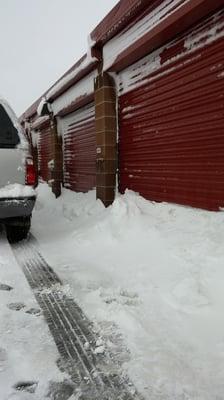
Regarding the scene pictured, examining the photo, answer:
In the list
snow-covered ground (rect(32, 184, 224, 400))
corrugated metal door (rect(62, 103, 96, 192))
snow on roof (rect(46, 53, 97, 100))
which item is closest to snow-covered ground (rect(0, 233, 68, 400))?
snow-covered ground (rect(32, 184, 224, 400))

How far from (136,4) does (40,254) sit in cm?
424

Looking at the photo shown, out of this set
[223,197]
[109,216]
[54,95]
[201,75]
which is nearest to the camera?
[223,197]

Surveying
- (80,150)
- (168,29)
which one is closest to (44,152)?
(80,150)

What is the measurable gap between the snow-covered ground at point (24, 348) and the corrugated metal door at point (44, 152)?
12.0 m

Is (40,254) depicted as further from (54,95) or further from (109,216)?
(54,95)

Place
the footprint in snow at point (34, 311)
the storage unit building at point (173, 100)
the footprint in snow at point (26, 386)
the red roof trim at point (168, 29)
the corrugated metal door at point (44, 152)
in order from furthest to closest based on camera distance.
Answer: the corrugated metal door at point (44, 152)
the storage unit building at point (173, 100)
the red roof trim at point (168, 29)
the footprint in snow at point (34, 311)
the footprint in snow at point (26, 386)

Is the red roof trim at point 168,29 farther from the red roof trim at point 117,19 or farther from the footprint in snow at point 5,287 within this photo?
the footprint in snow at point 5,287

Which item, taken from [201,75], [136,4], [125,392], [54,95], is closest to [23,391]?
[125,392]

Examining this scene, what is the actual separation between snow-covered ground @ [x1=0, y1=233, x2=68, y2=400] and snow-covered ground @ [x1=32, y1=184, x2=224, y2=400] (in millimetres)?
502

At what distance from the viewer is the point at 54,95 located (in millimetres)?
12758

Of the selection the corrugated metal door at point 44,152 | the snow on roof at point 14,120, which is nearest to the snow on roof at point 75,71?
the snow on roof at point 14,120

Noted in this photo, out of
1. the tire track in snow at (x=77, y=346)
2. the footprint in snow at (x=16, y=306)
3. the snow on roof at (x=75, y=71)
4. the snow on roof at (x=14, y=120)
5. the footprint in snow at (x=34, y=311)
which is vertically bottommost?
the tire track in snow at (x=77, y=346)

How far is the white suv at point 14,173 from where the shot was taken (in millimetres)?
6078

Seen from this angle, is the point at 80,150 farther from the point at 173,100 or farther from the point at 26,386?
the point at 26,386
